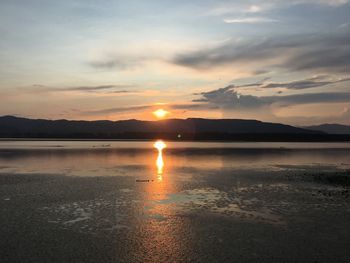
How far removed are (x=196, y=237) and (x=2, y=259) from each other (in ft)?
22.0

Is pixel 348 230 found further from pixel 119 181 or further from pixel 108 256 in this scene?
pixel 119 181

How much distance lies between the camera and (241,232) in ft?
50.7

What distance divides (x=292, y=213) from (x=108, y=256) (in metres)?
10.3

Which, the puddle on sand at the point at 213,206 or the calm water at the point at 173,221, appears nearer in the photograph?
the calm water at the point at 173,221

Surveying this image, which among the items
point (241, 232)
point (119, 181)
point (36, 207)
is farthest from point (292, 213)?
point (119, 181)

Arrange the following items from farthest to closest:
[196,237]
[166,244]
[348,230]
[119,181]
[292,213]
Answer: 1. [119,181]
2. [292,213]
3. [348,230]
4. [196,237]
5. [166,244]

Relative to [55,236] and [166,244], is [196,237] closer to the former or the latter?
[166,244]

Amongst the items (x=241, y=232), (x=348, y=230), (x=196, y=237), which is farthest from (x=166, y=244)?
(x=348, y=230)

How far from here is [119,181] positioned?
3086cm

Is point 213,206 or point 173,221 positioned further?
point 213,206

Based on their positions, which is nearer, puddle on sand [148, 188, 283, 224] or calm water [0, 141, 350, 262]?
calm water [0, 141, 350, 262]

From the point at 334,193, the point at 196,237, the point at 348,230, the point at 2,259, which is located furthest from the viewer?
the point at 334,193

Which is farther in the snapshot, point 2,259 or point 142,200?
point 142,200

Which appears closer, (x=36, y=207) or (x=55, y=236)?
(x=55, y=236)
